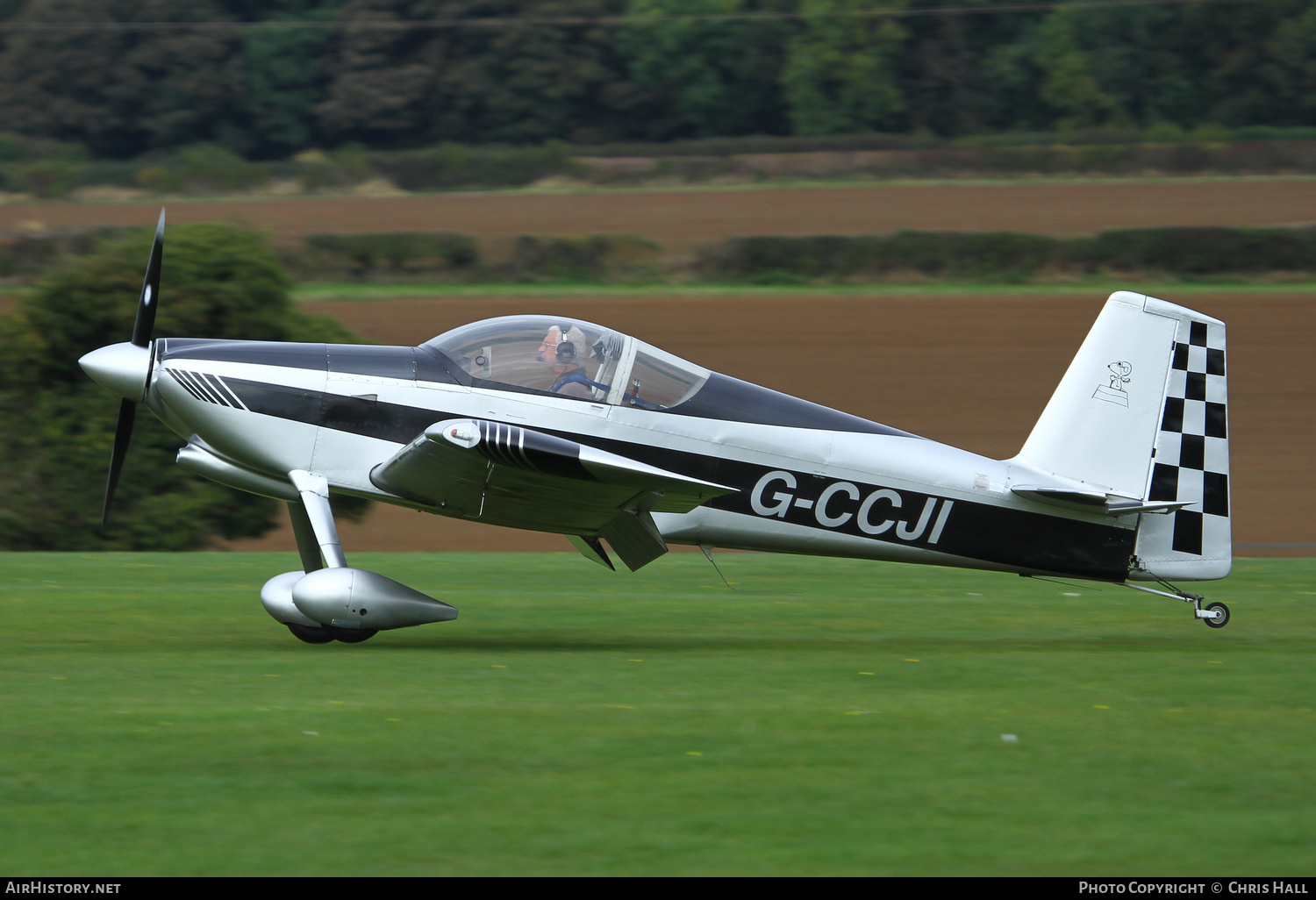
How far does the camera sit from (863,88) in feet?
177

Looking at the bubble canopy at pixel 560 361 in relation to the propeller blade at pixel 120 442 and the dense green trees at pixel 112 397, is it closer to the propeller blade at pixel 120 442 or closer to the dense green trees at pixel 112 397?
the propeller blade at pixel 120 442

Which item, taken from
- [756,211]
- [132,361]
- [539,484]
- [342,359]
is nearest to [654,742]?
[539,484]

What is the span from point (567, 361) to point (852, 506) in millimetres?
1954

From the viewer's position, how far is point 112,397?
17.5 meters

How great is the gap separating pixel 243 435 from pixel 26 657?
1.71m

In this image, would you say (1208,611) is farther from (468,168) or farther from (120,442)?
(468,168)

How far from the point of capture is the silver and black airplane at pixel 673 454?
8414mm

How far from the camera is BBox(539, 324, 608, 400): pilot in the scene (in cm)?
848

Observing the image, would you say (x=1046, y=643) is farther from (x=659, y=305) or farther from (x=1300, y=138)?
(x=1300, y=138)

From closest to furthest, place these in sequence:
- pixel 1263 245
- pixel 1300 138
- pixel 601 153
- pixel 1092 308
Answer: pixel 1092 308, pixel 1263 245, pixel 1300 138, pixel 601 153

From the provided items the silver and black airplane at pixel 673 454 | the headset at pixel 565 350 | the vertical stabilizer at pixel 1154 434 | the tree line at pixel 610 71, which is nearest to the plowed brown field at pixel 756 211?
the tree line at pixel 610 71

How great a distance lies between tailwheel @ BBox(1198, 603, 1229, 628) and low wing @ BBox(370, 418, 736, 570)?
3.38 meters

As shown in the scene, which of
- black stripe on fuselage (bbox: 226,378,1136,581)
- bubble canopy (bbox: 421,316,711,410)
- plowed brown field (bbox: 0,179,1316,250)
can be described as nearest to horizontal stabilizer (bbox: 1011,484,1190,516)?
black stripe on fuselage (bbox: 226,378,1136,581)

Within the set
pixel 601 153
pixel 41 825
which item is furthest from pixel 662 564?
pixel 601 153
